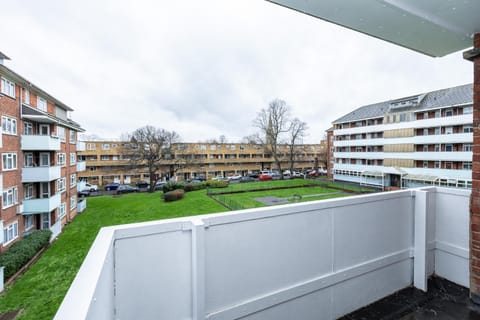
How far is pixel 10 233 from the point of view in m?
8.37

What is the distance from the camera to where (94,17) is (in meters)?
2.65

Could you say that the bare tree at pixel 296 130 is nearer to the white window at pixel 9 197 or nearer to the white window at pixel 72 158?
the white window at pixel 72 158

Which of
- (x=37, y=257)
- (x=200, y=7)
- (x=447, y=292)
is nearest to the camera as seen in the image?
(x=447, y=292)

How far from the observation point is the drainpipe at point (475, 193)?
1.62 metres

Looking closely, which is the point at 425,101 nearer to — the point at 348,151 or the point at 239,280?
the point at 348,151

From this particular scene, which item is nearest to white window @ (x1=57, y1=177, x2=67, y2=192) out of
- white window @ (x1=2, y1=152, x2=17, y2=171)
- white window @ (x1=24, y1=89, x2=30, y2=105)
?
white window @ (x1=2, y1=152, x2=17, y2=171)

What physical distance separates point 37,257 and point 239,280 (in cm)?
1039

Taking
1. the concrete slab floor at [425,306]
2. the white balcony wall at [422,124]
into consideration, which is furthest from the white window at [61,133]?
the white balcony wall at [422,124]

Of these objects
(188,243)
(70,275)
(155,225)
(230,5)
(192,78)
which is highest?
(192,78)

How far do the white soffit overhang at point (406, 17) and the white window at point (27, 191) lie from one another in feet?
41.7

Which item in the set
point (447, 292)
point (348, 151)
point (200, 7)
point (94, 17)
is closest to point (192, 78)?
point (94, 17)

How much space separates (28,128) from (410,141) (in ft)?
74.1

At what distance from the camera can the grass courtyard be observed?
17.7 ft

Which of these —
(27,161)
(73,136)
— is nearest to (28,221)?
(27,161)
